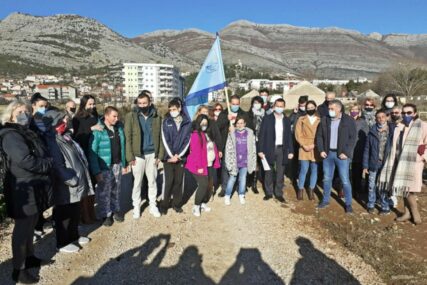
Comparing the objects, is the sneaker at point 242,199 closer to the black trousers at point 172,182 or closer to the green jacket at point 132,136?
the black trousers at point 172,182

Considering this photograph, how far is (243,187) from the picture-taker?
6926 millimetres

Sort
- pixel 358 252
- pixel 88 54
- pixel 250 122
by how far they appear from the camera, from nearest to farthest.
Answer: pixel 358 252 → pixel 250 122 → pixel 88 54

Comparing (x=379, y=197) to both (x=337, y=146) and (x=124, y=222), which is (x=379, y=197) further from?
(x=124, y=222)

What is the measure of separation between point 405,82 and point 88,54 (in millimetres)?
120558

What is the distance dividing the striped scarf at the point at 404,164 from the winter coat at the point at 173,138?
138 inches

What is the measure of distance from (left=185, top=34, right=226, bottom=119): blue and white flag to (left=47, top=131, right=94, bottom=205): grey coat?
310 centimetres

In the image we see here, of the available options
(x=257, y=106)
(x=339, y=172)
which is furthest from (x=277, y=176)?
(x=257, y=106)

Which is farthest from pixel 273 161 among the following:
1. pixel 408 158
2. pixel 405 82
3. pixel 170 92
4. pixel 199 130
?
pixel 170 92

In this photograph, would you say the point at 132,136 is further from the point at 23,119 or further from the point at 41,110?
the point at 23,119

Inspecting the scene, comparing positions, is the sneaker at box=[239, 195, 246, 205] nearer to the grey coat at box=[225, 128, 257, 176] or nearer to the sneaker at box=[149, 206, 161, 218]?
the grey coat at box=[225, 128, 257, 176]

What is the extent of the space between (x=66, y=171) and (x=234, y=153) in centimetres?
328

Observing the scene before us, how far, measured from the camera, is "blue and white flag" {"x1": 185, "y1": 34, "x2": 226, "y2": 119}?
23.9ft

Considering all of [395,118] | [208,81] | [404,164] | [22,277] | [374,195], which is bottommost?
[22,277]

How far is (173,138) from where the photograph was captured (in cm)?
608
